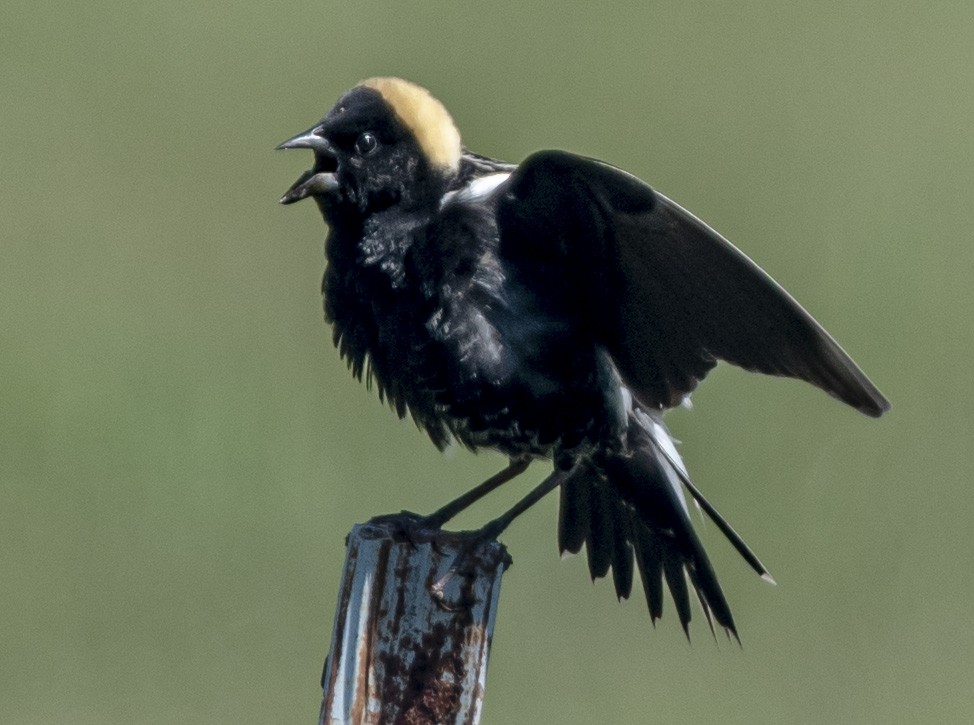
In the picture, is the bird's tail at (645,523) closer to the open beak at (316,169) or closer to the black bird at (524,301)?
the black bird at (524,301)

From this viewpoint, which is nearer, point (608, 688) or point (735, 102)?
point (608, 688)

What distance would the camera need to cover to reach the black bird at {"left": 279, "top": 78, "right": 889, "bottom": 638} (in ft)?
12.6

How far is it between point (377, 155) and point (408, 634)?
1165mm

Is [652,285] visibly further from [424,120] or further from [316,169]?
[316,169]

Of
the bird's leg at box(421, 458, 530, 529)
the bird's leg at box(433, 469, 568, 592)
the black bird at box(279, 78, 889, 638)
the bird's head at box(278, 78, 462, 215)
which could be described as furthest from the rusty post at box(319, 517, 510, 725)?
the bird's head at box(278, 78, 462, 215)

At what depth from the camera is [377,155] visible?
405 cm

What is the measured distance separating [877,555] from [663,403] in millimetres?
2956

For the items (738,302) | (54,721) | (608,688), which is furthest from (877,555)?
(738,302)

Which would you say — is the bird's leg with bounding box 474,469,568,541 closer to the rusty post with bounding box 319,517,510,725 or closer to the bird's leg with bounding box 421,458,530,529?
the bird's leg with bounding box 421,458,530,529

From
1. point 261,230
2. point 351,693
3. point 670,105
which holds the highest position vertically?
point 670,105

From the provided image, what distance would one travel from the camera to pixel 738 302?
386cm

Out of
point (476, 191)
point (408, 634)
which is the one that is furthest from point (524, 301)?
point (408, 634)

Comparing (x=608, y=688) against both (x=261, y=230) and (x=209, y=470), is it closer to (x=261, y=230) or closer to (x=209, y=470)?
(x=209, y=470)

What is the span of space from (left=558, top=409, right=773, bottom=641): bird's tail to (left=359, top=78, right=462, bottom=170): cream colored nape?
65cm
